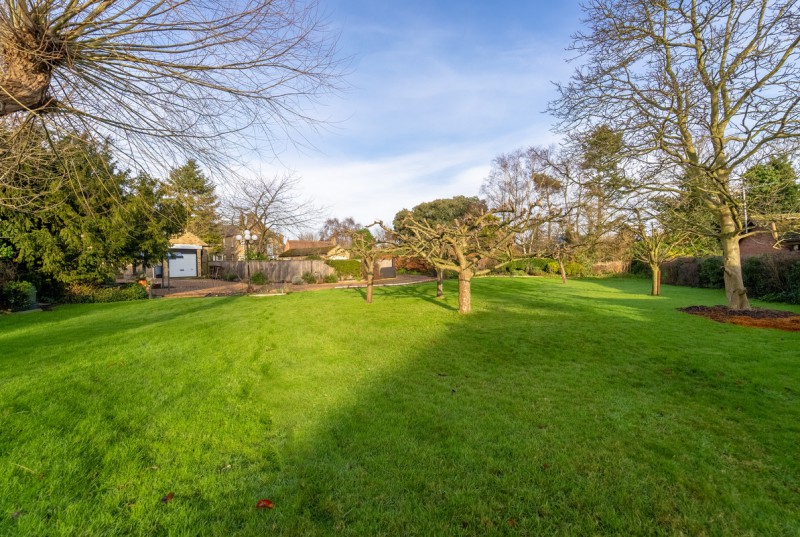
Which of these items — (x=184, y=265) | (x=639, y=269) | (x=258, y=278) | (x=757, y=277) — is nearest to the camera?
(x=757, y=277)

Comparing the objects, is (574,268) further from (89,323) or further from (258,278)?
(89,323)

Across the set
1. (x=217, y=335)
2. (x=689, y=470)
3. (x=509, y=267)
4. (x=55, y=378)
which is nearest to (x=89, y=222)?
(x=217, y=335)

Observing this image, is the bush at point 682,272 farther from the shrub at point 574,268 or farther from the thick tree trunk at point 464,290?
the thick tree trunk at point 464,290

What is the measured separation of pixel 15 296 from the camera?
416 inches

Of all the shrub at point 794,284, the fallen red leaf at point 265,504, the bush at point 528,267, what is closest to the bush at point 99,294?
the fallen red leaf at point 265,504

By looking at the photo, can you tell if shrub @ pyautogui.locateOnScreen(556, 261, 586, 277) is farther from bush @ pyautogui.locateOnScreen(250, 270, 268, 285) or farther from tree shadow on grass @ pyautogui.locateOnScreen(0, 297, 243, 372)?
tree shadow on grass @ pyautogui.locateOnScreen(0, 297, 243, 372)

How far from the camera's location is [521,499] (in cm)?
239

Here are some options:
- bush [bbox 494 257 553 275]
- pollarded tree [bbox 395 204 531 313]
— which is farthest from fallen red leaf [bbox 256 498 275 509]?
bush [bbox 494 257 553 275]

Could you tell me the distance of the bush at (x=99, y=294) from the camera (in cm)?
1301

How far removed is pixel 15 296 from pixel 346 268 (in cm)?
1836

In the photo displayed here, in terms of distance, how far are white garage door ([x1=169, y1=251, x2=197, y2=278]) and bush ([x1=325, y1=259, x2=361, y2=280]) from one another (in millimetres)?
12320

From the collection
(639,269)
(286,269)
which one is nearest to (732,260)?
(639,269)

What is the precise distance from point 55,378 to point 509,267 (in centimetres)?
3027

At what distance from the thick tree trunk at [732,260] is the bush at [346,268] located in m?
21.2
